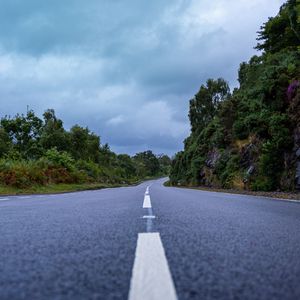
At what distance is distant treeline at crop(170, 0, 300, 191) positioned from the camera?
2059 centimetres

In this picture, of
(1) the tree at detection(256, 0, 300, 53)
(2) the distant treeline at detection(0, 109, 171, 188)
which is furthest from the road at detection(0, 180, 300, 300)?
(1) the tree at detection(256, 0, 300, 53)

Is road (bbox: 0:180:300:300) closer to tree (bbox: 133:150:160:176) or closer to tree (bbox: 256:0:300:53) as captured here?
tree (bbox: 256:0:300:53)

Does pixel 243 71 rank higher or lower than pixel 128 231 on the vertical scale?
higher

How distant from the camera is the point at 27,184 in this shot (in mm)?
25609

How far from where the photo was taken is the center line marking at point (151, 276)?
6.00 ft

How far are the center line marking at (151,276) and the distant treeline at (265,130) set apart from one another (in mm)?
16907

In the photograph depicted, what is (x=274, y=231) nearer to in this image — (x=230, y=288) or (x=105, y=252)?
(x=105, y=252)

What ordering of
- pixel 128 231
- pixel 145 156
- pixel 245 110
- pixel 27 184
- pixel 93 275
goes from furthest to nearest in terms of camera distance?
pixel 145 156 → pixel 245 110 → pixel 27 184 → pixel 128 231 → pixel 93 275

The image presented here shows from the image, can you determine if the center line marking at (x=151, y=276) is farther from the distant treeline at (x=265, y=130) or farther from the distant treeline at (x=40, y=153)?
the distant treeline at (x=40, y=153)

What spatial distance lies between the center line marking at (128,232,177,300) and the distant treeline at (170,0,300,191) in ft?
55.5

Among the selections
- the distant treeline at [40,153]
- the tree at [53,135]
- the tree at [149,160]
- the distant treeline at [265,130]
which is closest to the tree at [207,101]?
the distant treeline at [265,130]

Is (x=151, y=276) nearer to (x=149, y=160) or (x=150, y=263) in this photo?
(x=150, y=263)

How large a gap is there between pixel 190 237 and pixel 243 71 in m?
55.6

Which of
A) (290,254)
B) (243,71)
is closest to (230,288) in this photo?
(290,254)
